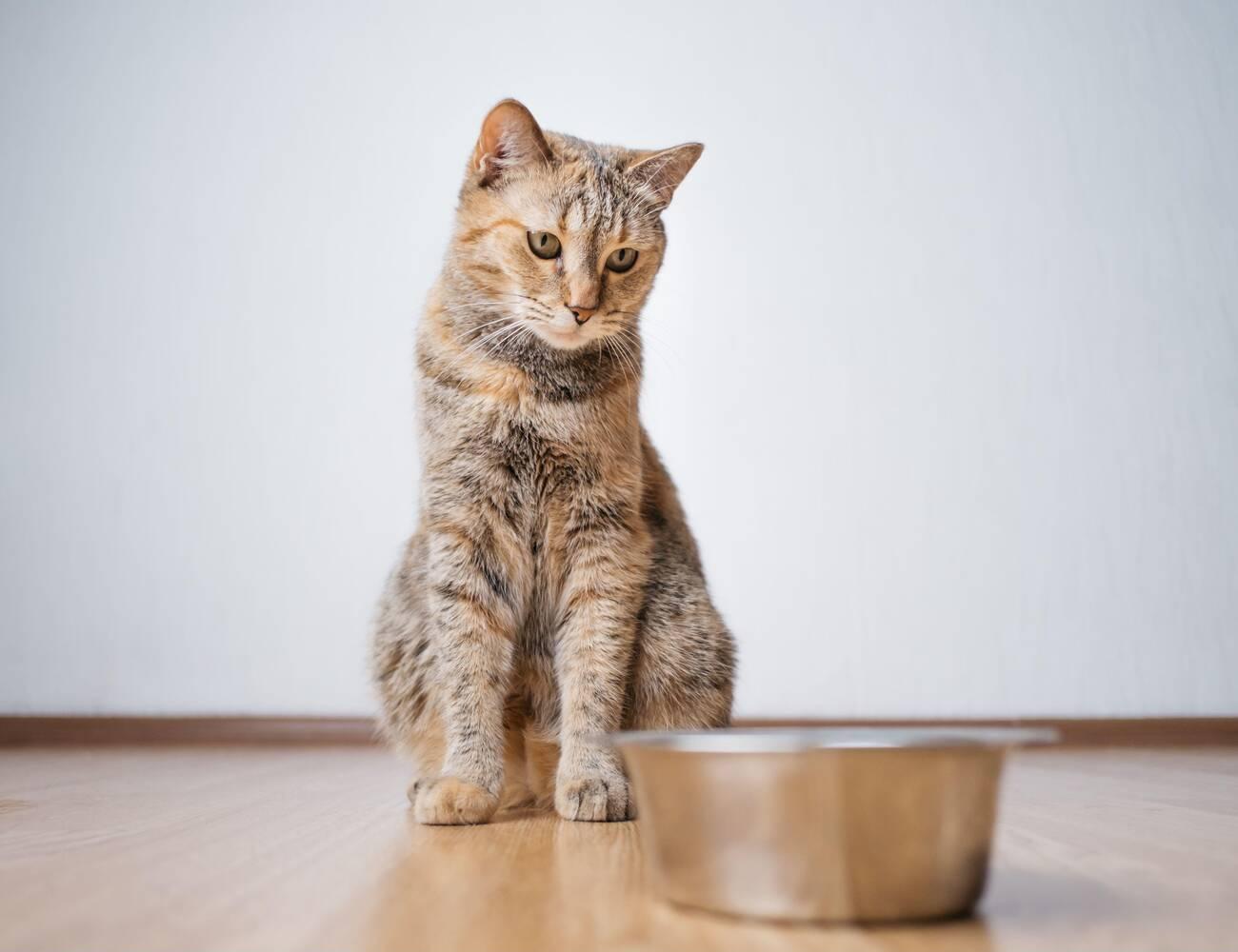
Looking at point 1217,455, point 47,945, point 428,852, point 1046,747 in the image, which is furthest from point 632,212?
point 1217,455

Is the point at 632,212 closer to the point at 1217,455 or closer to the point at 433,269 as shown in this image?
the point at 433,269

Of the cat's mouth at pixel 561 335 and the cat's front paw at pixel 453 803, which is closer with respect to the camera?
the cat's front paw at pixel 453 803

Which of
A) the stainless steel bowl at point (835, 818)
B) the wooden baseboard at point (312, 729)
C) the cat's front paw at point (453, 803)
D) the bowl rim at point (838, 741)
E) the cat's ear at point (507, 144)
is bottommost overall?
the wooden baseboard at point (312, 729)

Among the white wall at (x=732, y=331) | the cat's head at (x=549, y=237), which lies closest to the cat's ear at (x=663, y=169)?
the cat's head at (x=549, y=237)

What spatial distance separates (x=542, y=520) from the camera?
1.44 meters

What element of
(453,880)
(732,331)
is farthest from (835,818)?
(732,331)

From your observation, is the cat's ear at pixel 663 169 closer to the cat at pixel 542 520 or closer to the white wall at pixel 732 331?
the cat at pixel 542 520

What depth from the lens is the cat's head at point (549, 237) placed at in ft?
4.74

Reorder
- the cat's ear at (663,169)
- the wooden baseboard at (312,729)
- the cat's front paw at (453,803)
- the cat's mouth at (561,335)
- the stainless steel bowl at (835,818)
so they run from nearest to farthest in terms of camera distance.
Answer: the stainless steel bowl at (835,818) → the cat's front paw at (453,803) → the cat's mouth at (561,335) → the cat's ear at (663,169) → the wooden baseboard at (312,729)

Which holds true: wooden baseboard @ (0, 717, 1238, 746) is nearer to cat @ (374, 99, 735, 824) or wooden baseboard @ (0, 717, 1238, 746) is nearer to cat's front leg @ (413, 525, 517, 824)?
cat @ (374, 99, 735, 824)

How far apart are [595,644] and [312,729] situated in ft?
5.12

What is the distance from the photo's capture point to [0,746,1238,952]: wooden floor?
757 millimetres

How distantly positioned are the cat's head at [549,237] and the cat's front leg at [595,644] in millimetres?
261

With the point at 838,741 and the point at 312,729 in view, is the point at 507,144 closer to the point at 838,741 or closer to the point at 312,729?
the point at 838,741
